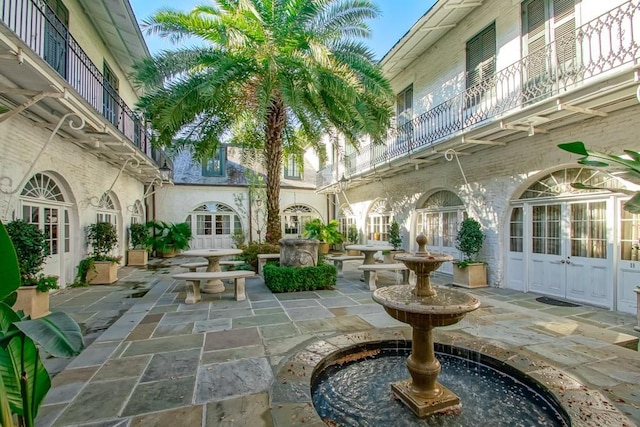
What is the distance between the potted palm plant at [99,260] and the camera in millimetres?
8391

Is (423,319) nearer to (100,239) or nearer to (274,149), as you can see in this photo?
(274,149)

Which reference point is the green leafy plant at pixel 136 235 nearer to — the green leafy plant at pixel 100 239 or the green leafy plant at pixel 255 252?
the green leafy plant at pixel 100 239

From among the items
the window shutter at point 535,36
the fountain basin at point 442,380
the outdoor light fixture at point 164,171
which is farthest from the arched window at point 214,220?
the fountain basin at point 442,380

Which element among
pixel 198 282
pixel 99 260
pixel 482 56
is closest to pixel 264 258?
pixel 198 282

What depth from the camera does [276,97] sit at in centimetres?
863

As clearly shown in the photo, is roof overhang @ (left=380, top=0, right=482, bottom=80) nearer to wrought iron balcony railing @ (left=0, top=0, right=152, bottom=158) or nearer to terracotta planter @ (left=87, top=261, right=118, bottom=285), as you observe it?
wrought iron balcony railing @ (left=0, top=0, right=152, bottom=158)

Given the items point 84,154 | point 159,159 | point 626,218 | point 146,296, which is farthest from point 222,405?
point 159,159

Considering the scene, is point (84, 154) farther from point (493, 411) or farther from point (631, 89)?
point (631, 89)

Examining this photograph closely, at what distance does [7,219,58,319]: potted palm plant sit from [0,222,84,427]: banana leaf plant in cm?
454

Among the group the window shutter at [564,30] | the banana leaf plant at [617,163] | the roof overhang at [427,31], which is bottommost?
the banana leaf plant at [617,163]

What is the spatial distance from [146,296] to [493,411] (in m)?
6.86

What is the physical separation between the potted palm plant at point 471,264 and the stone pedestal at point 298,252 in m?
3.78

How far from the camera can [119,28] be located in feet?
30.6

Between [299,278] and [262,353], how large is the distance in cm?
352
